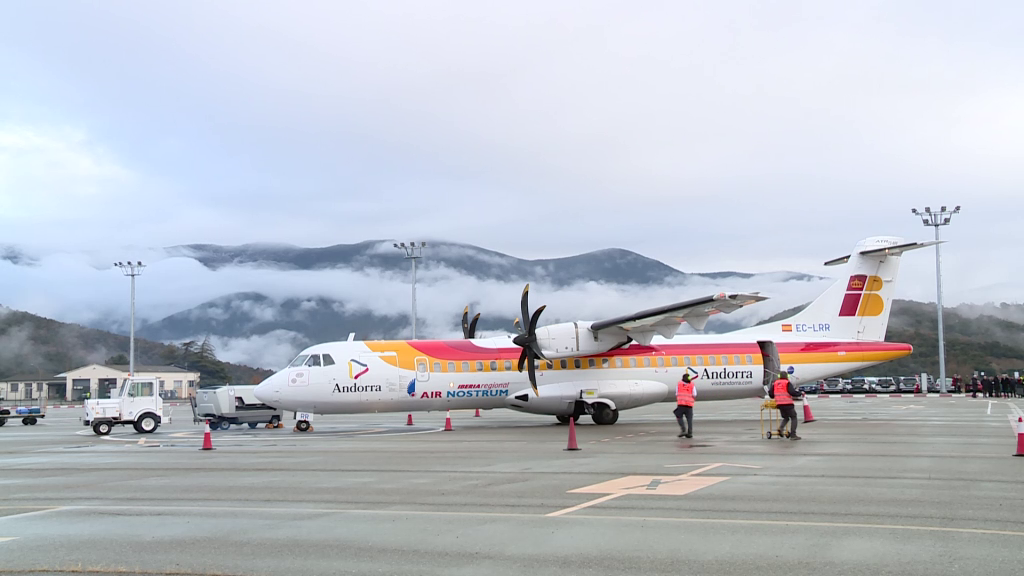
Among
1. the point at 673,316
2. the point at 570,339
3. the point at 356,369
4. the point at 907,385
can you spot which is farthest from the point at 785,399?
the point at 907,385

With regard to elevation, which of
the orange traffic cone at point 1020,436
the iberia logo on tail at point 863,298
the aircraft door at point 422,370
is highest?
the iberia logo on tail at point 863,298

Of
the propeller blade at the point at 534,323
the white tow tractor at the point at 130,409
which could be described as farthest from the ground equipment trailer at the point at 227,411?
the propeller blade at the point at 534,323

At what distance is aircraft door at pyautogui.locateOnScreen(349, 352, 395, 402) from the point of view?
26312 millimetres

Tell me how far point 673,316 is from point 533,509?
16.4 meters

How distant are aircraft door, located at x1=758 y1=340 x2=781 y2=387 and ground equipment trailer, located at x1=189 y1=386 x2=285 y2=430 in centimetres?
1775

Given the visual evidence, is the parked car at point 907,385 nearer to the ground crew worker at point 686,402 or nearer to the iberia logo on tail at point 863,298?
the iberia logo on tail at point 863,298

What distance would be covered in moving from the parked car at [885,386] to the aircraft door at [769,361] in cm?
4006

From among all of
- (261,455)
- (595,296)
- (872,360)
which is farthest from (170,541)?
(595,296)

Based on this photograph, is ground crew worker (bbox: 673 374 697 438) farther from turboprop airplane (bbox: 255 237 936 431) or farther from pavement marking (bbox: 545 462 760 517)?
pavement marking (bbox: 545 462 760 517)

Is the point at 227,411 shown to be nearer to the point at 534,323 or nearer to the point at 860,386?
the point at 534,323

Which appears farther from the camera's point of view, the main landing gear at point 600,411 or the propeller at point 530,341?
the main landing gear at point 600,411

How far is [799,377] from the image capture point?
91.9 feet

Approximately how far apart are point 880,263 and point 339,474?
22.7m

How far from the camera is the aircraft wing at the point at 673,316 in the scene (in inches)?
935
